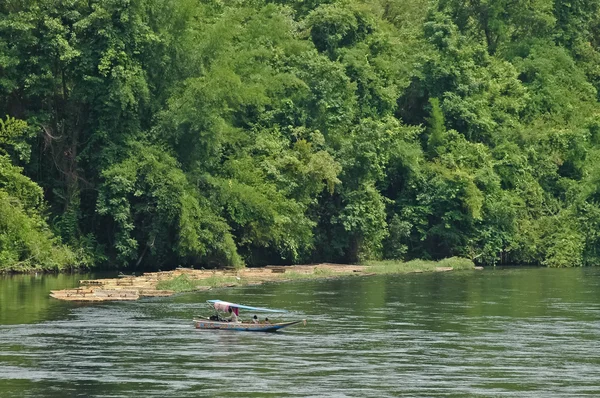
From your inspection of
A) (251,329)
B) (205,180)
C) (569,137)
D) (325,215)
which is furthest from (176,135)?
(569,137)

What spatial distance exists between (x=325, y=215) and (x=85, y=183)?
15.8m

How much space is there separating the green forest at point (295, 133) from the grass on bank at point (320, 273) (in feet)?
8.32

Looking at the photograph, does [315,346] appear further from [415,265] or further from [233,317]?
[415,265]

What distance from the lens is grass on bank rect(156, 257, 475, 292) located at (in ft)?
193

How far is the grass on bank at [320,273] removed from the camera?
58812 millimetres

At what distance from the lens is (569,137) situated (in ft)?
295

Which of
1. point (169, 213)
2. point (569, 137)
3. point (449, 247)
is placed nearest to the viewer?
point (169, 213)

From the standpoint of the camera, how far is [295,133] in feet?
253

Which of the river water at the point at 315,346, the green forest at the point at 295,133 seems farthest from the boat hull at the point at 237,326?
the green forest at the point at 295,133

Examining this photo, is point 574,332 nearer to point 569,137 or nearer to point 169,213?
point 169,213

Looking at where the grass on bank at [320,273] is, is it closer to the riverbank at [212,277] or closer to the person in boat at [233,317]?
the riverbank at [212,277]

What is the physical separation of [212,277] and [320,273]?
930 cm

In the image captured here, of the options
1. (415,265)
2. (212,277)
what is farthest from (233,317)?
(415,265)

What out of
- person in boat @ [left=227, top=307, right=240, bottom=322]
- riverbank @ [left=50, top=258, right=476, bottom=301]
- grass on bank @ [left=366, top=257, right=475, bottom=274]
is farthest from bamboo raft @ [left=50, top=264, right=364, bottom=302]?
person in boat @ [left=227, top=307, right=240, bottom=322]
